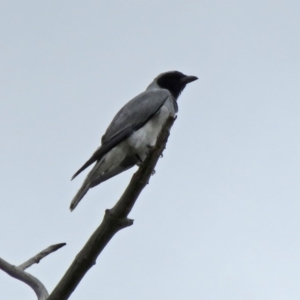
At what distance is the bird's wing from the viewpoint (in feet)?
26.8

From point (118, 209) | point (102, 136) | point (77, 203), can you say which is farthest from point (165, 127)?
point (102, 136)

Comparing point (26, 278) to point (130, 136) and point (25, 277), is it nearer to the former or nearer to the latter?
point (25, 277)

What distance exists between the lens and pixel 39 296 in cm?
429

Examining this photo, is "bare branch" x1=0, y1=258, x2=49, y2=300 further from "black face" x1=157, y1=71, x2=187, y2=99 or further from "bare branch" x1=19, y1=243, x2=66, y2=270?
"black face" x1=157, y1=71, x2=187, y2=99

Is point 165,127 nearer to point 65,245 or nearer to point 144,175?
point 144,175

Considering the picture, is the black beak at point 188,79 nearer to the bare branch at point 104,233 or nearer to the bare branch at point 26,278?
the bare branch at point 104,233

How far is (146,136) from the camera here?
27.2ft

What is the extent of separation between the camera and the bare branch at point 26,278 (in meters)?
4.30

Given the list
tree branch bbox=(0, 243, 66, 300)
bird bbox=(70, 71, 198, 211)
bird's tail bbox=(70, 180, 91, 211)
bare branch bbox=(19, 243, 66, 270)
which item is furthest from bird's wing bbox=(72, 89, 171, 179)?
tree branch bbox=(0, 243, 66, 300)

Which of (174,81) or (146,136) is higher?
(174,81)

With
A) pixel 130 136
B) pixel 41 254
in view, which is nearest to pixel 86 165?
pixel 130 136

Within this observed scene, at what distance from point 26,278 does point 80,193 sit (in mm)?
2784

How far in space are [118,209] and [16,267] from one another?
90 cm

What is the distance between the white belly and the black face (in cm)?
185
